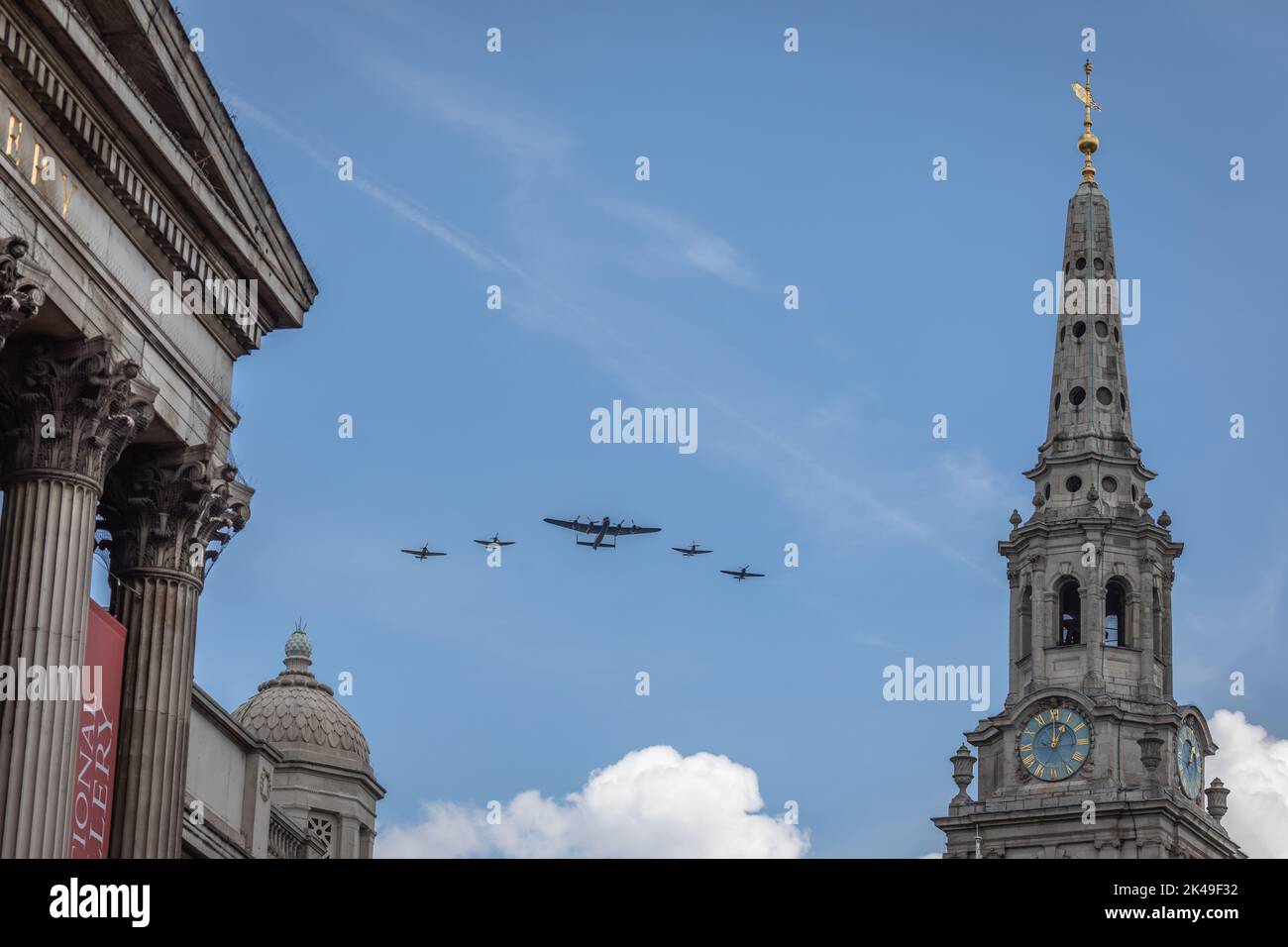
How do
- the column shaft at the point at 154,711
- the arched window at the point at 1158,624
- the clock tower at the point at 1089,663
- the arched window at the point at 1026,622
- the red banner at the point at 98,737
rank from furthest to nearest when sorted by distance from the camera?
the arched window at the point at 1158,624 → the arched window at the point at 1026,622 → the clock tower at the point at 1089,663 → the column shaft at the point at 154,711 → the red banner at the point at 98,737

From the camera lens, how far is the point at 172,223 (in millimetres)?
40000

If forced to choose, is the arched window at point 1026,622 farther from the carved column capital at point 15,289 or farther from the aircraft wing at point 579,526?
the carved column capital at point 15,289

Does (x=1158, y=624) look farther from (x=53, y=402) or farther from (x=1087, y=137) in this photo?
(x=53, y=402)

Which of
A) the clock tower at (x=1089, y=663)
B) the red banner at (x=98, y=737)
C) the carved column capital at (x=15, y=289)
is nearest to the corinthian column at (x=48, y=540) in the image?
the red banner at (x=98, y=737)

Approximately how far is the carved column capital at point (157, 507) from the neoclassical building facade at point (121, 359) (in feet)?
0.11

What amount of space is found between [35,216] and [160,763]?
908 cm

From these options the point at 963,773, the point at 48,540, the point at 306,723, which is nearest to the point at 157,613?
the point at 48,540

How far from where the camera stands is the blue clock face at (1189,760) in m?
129

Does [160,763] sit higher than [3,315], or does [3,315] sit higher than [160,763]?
[3,315]
